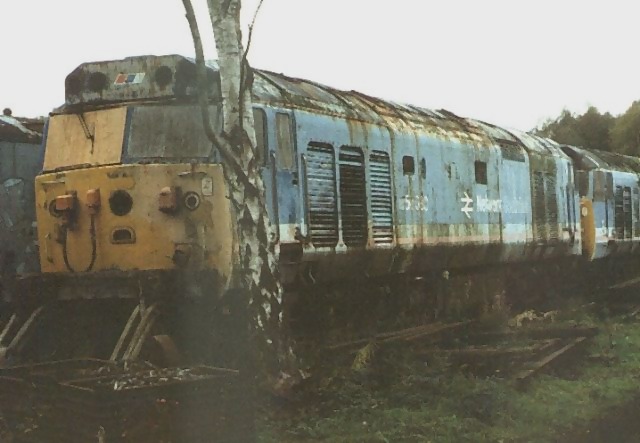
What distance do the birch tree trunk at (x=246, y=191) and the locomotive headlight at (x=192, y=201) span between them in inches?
17.2

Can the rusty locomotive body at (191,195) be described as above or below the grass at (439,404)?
above

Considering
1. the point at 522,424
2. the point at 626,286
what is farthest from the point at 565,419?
the point at 626,286

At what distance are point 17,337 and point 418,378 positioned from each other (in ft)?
12.2

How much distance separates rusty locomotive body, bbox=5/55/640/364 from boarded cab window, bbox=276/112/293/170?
2 centimetres

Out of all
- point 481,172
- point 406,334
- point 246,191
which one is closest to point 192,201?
point 246,191

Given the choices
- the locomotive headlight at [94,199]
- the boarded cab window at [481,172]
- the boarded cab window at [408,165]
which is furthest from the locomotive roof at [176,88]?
the boarded cab window at [481,172]

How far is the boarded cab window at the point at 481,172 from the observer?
42.9 ft

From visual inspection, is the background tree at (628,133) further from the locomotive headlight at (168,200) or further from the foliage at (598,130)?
the locomotive headlight at (168,200)

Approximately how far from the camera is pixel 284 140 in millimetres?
8531

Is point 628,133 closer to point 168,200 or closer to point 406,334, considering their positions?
point 406,334

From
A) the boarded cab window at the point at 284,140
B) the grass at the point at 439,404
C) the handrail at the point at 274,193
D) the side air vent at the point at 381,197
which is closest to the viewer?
the grass at the point at 439,404

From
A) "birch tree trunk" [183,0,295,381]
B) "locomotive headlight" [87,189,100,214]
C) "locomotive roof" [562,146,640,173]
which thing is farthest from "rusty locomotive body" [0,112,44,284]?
"locomotive roof" [562,146,640,173]

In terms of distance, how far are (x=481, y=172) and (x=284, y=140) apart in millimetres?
5527

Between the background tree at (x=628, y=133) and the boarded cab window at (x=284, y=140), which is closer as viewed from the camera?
the boarded cab window at (x=284, y=140)
